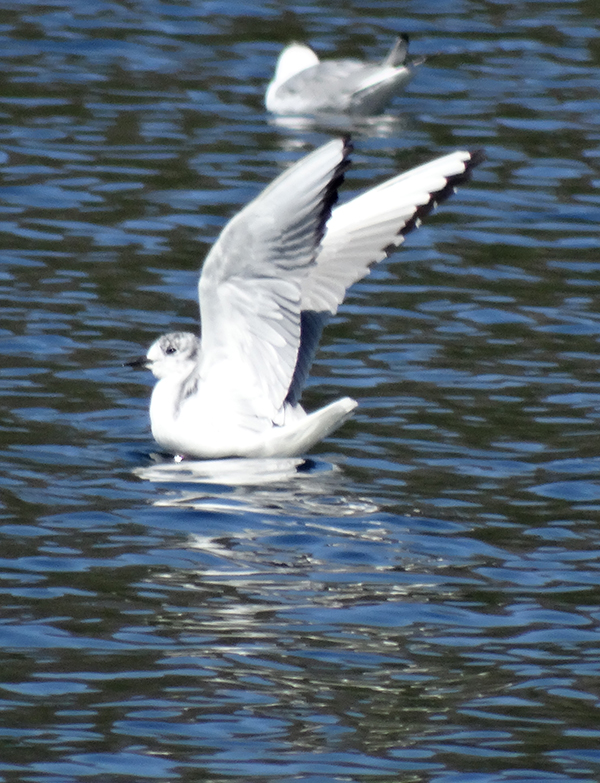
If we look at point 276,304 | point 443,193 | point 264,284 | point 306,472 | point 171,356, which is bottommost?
point 306,472

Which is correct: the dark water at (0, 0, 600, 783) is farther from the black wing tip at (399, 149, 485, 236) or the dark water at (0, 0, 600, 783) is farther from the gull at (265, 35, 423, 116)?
the black wing tip at (399, 149, 485, 236)

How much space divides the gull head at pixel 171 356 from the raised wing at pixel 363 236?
0.59 m

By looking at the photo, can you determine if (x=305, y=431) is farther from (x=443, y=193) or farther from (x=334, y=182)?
(x=443, y=193)

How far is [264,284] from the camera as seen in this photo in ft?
28.4

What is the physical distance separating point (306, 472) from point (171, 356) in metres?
1.14

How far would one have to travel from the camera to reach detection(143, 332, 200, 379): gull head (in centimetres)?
957

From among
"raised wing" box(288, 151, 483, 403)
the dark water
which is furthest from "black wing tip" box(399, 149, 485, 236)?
the dark water

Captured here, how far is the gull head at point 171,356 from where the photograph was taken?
31.4 ft

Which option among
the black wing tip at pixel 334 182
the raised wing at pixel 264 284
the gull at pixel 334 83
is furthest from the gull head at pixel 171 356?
the gull at pixel 334 83

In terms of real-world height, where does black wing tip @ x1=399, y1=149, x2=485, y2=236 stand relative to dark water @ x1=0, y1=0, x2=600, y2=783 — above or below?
above

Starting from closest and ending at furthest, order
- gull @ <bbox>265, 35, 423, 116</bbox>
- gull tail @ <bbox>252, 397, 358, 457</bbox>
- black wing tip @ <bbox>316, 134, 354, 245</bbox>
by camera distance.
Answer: black wing tip @ <bbox>316, 134, 354, 245</bbox> → gull tail @ <bbox>252, 397, 358, 457</bbox> → gull @ <bbox>265, 35, 423, 116</bbox>

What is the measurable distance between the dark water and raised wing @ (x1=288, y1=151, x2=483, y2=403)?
670mm

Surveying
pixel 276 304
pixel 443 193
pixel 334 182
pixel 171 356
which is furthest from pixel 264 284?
pixel 443 193

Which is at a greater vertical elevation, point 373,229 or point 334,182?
point 334,182
